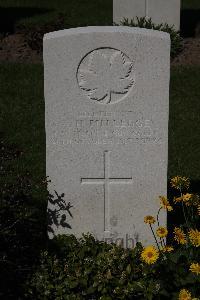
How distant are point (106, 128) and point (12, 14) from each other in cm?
1168

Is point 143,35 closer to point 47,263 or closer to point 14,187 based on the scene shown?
point 14,187

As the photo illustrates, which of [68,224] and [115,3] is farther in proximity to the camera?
[115,3]

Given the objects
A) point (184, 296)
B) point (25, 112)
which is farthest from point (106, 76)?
point (25, 112)

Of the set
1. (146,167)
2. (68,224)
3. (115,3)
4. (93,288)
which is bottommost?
(93,288)

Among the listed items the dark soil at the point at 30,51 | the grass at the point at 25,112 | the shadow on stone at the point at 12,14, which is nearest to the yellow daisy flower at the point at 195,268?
the grass at the point at 25,112

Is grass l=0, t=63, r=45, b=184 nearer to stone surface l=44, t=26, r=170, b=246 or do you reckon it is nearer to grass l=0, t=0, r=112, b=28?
stone surface l=44, t=26, r=170, b=246

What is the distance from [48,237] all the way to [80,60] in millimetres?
1440

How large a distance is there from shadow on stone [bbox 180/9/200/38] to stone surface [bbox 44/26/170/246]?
7751mm

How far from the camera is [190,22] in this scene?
13945mm

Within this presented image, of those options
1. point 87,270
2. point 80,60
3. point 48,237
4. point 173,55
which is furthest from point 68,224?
point 173,55

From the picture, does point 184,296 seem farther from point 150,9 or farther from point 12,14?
point 12,14

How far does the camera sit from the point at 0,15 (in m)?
15.4

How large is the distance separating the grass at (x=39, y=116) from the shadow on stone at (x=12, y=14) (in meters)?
2.76

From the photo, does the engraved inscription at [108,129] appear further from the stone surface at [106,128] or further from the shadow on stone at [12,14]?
the shadow on stone at [12,14]
